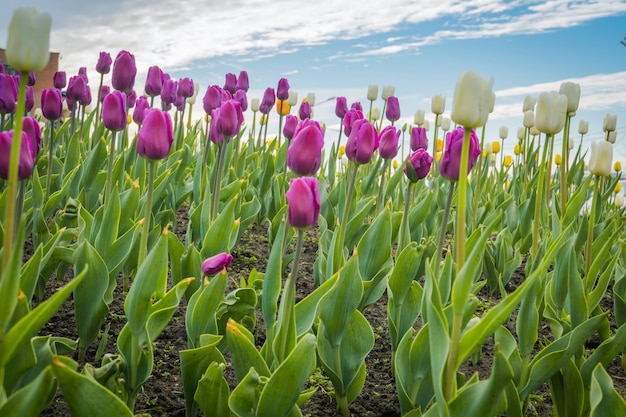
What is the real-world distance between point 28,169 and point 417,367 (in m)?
1.18

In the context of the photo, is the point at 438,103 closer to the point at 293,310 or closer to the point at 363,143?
the point at 363,143

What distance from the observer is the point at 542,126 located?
2016 millimetres

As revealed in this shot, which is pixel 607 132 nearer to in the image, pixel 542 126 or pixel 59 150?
pixel 542 126

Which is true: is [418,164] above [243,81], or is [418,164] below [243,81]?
below

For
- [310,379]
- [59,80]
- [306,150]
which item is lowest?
[310,379]

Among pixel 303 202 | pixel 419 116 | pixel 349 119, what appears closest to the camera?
pixel 303 202

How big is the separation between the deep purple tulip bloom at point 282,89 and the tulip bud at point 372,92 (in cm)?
86

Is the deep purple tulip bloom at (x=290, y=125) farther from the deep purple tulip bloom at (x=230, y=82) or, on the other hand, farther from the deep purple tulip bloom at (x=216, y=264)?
the deep purple tulip bloom at (x=216, y=264)

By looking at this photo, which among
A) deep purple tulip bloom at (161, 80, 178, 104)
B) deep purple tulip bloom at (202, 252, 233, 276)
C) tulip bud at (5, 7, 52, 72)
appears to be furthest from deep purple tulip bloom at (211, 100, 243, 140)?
deep purple tulip bloom at (161, 80, 178, 104)

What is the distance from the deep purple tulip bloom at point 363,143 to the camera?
2232mm

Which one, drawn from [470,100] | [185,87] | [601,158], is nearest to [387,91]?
Answer: [185,87]

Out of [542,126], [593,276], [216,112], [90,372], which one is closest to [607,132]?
[593,276]

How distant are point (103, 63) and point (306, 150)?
292 centimetres

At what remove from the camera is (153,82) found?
4199 mm
